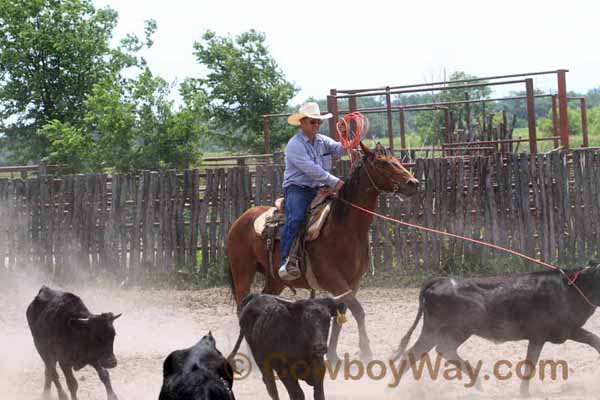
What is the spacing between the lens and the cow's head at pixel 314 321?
5727mm

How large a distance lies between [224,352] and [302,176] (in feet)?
6.72

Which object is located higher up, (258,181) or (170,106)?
(170,106)

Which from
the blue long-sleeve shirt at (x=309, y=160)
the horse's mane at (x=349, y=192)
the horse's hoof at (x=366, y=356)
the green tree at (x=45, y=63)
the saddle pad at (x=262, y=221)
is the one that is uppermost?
the green tree at (x=45, y=63)

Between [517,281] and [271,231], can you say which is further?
[271,231]

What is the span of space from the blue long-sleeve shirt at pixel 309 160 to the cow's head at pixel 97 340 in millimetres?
2394

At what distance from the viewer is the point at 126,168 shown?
21.0 metres

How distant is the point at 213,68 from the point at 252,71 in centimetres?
140

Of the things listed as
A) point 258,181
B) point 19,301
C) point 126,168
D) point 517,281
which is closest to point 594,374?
point 517,281

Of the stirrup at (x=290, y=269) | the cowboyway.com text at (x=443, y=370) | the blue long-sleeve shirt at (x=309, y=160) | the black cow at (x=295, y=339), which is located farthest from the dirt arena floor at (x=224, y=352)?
the blue long-sleeve shirt at (x=309, y=160)

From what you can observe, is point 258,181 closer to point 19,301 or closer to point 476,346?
point 19,301

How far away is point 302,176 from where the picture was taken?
8.56 m

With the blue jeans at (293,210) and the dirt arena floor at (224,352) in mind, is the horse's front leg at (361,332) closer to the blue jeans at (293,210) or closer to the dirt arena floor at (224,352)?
the dirt arena floor at (224,352)

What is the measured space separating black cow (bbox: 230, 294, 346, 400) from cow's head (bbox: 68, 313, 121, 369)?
5.12ft

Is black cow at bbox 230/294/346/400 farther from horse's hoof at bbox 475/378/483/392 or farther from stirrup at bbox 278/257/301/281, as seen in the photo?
stirrup at bbox 278/257/301/281
